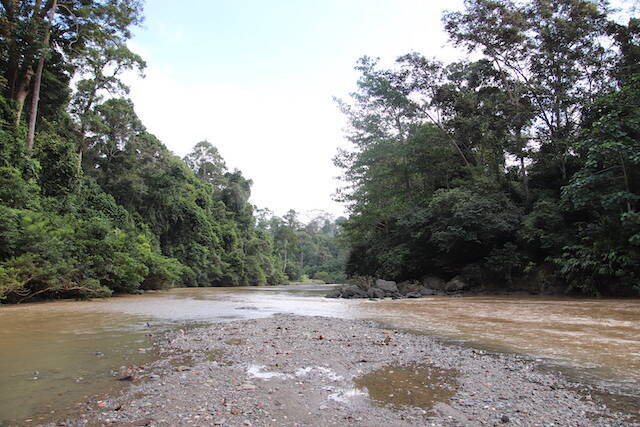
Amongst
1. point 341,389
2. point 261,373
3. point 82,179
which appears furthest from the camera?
point 82,179

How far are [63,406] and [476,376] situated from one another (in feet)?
12.2

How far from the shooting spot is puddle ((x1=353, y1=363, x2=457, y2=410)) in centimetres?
311

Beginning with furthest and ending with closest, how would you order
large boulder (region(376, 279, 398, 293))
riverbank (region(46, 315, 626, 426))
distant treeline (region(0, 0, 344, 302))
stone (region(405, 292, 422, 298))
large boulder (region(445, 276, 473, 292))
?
large boulder (region(445, 276, 473, 292))
large boulder (region(376, 279, 398, 293))
stone (region(405, 292, 422, 298))
distant treeline (region(0, 0, 344, 302))
riverbank (region(46, 315, 626, 426))

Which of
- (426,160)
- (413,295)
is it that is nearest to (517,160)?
(426,160)

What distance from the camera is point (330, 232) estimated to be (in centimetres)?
10244

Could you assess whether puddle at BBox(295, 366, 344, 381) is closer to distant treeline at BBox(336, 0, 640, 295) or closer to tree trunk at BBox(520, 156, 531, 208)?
distant treeline at BBox(336, 0, 640, 295)

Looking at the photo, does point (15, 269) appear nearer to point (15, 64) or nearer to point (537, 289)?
point (15, 64)

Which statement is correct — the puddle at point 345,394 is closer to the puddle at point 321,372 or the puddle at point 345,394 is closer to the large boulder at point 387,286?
the puddle at point 321,372

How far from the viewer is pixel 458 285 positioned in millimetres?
20375

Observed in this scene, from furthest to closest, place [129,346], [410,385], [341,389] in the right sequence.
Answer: [129,346] < [410,385] < [341,389]

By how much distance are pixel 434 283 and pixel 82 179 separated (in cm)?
2174

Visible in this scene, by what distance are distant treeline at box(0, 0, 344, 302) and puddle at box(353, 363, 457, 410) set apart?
12.6 m

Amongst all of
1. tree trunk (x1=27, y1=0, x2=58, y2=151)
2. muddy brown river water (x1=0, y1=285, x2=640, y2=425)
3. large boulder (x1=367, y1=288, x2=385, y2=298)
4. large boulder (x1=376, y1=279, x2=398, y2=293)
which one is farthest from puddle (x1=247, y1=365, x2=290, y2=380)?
tree trunk (x1=27, y1=0, x2=58, y2=151)

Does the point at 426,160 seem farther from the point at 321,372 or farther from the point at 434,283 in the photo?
the point at 321,372
